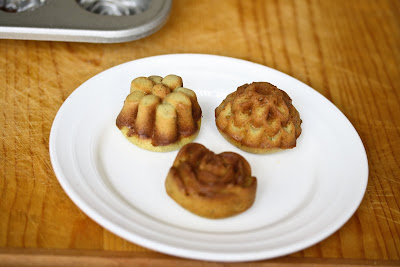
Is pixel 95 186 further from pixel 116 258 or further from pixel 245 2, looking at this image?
pixel 245 2

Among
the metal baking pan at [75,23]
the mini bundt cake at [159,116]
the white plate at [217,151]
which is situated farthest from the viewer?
the metal baking pan at [75,23]

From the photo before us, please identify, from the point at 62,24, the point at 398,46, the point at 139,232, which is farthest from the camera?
the point at 398,46

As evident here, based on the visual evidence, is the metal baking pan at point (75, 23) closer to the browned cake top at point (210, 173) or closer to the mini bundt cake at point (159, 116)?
the mini bundt cake at point (159, 116)

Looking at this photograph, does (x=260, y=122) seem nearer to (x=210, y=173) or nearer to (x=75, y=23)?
(x=210, y=173)

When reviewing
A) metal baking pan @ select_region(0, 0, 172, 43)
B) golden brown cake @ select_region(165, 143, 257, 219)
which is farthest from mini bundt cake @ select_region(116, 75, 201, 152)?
metal baking pan @ select_region(0, 0, 172, 43)

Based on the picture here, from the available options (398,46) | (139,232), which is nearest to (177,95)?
(139,232)

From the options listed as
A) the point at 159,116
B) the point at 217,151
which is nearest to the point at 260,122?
the point at 217,151

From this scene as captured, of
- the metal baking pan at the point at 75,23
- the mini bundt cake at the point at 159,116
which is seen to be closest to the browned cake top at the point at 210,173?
the mini bundt cake at the point at 159,116
